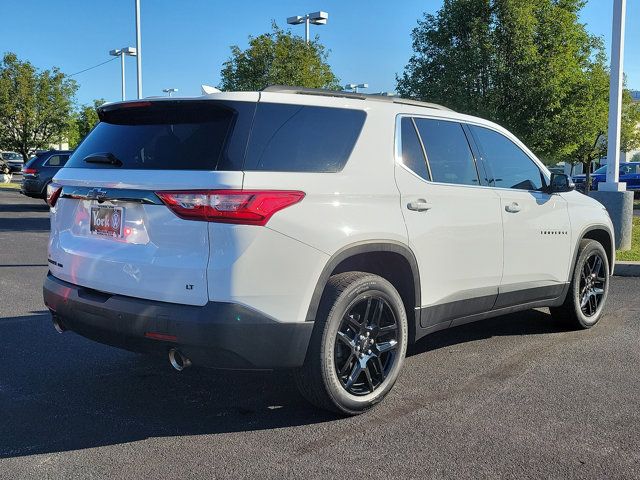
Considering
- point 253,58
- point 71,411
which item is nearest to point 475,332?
point 71,411

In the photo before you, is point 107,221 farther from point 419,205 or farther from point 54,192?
point 419,205

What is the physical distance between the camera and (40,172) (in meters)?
20.0

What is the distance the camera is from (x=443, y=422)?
377 centimetres

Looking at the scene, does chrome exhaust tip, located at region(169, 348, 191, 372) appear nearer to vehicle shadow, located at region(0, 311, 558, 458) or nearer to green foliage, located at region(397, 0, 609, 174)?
vehicle shadow, located at region(0, 311, 558, 458)

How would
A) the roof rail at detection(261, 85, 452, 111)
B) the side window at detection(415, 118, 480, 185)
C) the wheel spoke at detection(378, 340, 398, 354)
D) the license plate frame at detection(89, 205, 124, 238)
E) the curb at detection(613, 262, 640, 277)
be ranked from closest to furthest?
the license plate frame at detection(89, 205, 124, 238)
the roof rail at detection(261, 85, 452, 111)
the wheel spoke at detection(378, 340, 398, 354)
the side window at detection(415, 118, 480, 185)
the curb at detection(613, 262, 640, 277)

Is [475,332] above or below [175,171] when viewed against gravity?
below

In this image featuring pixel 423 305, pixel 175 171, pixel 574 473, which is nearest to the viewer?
pixel 574 473

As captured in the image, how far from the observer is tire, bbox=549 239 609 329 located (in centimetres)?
577

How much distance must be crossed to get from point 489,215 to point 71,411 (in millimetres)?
3021

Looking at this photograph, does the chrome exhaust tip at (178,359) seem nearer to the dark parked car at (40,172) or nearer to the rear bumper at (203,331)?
the rear bumper at (203,331)

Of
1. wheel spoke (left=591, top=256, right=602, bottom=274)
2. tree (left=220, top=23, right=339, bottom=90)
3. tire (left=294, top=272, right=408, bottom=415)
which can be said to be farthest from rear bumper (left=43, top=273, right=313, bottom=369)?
tree (left=220, top=23, right=339, bottom=90)

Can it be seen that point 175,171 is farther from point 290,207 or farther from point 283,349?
point 283,349

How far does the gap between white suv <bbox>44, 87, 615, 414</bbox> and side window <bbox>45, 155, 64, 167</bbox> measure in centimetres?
1767

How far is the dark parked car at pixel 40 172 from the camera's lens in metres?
19.9
